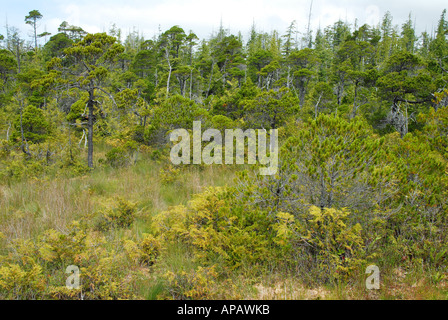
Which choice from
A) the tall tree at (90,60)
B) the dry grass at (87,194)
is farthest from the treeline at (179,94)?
the dry grass at (87,194)

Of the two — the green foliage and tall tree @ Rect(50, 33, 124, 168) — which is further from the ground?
tall tree @ Rect(50, 33, 124, 168)

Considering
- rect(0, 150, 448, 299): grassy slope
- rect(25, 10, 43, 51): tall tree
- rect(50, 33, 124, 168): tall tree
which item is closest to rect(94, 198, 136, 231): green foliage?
rect(0, 150, 448, 299): grassy slope

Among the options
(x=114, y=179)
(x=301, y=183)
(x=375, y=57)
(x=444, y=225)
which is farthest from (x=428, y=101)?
(x=375, y=57)

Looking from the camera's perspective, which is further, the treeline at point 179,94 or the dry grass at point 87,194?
the treeline at point 179,94

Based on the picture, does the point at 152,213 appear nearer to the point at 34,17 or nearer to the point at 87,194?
the point at 87,194

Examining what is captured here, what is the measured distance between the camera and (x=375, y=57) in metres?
32.3

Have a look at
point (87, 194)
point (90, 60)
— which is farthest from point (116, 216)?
point (90, 60)

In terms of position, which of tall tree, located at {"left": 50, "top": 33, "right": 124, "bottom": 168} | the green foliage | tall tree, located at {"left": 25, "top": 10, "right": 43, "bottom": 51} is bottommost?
the green foliage

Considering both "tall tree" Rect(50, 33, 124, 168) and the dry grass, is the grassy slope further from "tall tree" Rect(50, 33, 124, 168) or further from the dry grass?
"tall tree" Rect(50, 33, 124, 168)

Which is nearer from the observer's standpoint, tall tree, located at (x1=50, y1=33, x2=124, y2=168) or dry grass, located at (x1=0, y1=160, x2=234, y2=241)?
dry grass, located at (x1=0, y1=160, x2=234, y2=241)

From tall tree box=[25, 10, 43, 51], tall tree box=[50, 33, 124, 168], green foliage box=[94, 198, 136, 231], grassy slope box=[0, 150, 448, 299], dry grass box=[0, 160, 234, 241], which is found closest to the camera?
grassy slope box=[0, 150, 448, 299]

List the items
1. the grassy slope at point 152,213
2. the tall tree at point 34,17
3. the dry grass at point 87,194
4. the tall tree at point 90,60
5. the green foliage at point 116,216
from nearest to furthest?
the grassy slope at point 152,213 < the dry grass at point 87,194 < the green foliage at point 116,216 < the tall tree at point 90,60 < the tall tree at point 34,17

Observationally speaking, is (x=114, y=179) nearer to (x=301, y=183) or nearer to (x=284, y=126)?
(x=301, y=183)

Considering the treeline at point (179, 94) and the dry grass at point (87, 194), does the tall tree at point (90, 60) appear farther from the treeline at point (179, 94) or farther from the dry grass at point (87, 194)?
the dry grass at point (87, 194)
